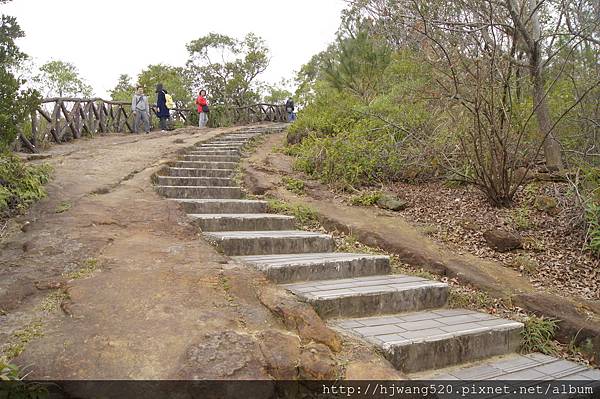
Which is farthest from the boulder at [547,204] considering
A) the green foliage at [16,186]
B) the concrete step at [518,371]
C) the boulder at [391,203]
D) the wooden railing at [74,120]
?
the wooden railing at [74,120]

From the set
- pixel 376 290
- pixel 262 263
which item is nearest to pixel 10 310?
pixel 262 263

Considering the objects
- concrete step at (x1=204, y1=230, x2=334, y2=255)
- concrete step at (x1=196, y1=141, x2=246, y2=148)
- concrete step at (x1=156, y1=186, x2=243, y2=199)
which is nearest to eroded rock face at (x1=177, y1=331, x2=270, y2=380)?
concrete step at (x1=204, y1=230, x2=334, y2=255)

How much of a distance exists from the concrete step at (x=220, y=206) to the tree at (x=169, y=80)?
19827 mm

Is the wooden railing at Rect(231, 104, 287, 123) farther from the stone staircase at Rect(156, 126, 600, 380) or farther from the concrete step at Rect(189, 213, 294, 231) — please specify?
the stone staircase at Rect(156, 126, 600, 380)

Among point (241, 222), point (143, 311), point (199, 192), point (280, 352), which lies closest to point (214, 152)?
point (199, 192)

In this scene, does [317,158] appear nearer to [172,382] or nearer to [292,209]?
[292,209]

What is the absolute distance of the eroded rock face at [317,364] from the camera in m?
2.29

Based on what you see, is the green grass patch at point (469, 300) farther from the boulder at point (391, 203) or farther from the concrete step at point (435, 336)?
the boulder at point (391, 203)

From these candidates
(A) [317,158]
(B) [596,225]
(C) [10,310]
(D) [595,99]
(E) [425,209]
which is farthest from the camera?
(A) [317,158]

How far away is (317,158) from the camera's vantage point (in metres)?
7.12

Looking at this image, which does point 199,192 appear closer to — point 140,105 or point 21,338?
point 21,338

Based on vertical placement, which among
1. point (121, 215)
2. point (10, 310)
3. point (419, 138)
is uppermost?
point (419, 138)

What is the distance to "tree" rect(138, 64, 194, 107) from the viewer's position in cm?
2431

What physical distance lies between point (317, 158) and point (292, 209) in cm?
185
